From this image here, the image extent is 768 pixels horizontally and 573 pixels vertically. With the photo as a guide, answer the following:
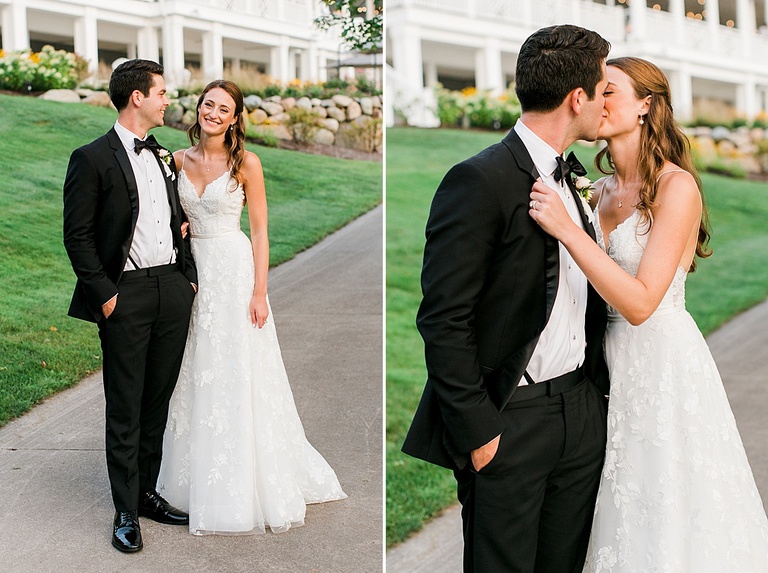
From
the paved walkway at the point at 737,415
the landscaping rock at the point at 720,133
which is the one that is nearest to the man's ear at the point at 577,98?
the paved walkway at the point at 737,415

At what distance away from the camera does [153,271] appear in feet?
9.69

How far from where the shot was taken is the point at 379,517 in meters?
3.28

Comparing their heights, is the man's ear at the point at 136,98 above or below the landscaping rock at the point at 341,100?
below

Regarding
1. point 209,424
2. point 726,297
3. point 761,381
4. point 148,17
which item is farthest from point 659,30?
point 209,424

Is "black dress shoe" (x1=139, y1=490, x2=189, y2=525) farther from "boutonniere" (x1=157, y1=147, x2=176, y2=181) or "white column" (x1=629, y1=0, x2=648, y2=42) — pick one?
"white column" (x1=629, y1=0, x2=648, y2=42)

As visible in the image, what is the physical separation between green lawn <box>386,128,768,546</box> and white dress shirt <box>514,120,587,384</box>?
254 centimetres

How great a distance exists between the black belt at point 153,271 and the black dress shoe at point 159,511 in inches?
32.8

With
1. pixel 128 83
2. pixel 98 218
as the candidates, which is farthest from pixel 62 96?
pixel 98 218

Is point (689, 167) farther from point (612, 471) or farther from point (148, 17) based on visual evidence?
point (148, 17)

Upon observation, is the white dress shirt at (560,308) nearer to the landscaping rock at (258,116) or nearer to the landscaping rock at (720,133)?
the landscaping rock at (258,116)

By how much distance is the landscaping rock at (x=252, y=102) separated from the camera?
362 cm

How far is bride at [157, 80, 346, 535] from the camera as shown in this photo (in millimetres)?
3092

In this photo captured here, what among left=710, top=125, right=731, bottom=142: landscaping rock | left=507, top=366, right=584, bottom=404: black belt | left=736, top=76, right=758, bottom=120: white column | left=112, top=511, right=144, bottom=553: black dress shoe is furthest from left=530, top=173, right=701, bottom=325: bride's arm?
left=736, top=76, right=758, bottom=120: white column

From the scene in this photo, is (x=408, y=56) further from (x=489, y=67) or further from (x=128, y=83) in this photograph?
(x=128, y=83)
